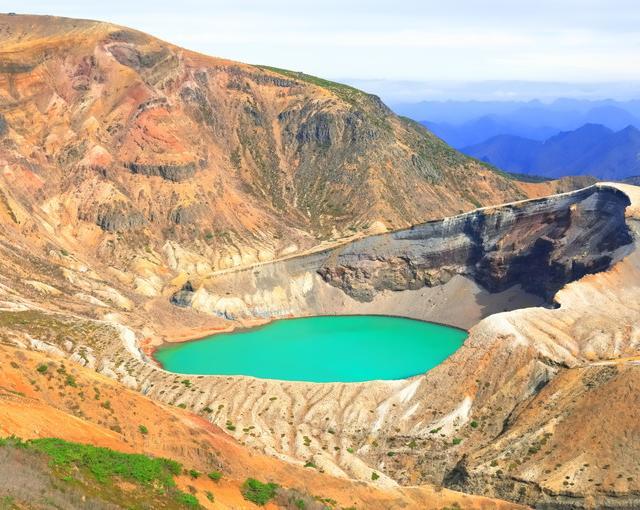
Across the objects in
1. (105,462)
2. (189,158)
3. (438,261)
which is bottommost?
(105,462)

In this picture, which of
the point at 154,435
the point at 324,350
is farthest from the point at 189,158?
the point at 154,435

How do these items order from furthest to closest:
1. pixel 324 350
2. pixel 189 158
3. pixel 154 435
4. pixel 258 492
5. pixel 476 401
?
pixel 189 158 → pixel 324 350 → pixel 476 401 → pixel 154 435 → pixel 258 492

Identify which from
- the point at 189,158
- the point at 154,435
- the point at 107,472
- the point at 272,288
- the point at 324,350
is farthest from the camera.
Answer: the point at 189,158

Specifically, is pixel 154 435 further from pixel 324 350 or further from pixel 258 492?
pixel 324 350

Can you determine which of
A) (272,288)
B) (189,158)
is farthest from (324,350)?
(189,158)

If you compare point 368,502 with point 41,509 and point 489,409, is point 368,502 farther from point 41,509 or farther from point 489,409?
point 41,509

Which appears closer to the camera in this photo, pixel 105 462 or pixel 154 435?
pixel 105 462

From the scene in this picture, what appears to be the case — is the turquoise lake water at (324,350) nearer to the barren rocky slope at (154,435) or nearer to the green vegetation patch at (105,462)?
the barren rocky slope at (154,435)

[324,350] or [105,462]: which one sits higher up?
[105,462]

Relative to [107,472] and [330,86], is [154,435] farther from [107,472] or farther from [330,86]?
[330,86]
